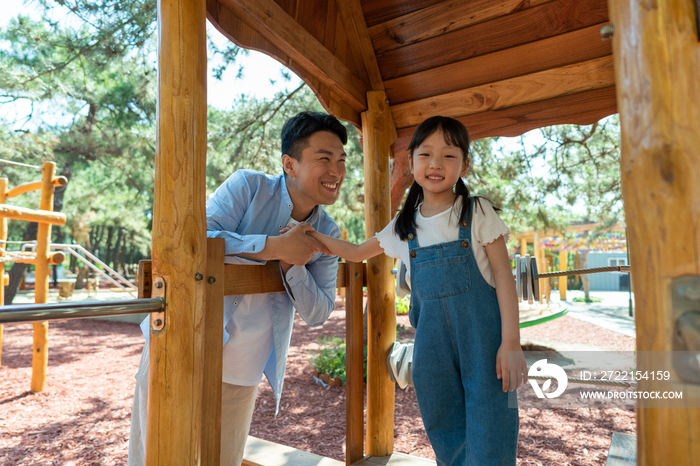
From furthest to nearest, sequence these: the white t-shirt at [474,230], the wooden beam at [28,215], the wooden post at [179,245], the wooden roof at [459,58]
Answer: the wooden beam at [28,215] < the wooden roof at [459,58] < the white t-shirt at [474,230] < the wooden post at [179,245]

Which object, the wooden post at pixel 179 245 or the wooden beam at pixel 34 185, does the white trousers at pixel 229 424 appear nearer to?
the wooden post at pixel 179 245

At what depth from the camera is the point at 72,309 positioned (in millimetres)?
979

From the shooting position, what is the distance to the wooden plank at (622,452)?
6.91ft

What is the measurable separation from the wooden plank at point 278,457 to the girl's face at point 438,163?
1.66 meters

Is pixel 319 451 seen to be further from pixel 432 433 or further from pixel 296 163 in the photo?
pixel 296 163

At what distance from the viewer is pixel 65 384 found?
5074 mm

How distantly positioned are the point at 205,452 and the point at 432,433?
0.73m

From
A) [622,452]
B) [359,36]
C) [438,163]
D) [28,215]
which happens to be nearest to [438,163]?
[438,163]

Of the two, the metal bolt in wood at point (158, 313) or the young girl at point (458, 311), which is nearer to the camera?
the metal bolt in wood at point (158, 313)

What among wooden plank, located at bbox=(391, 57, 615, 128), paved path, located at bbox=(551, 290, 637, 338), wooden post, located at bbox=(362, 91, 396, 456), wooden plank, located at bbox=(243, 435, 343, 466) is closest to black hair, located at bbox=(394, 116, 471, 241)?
wooden post, located at bbox=(362, 91, 396, 456)

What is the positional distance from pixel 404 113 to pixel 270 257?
5.29 ft

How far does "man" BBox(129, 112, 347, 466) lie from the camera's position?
59.5 inches

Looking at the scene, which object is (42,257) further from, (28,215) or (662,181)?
(662,181)

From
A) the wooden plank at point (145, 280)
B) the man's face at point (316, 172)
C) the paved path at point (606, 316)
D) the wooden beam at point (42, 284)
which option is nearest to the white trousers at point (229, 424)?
the wooden plank at point (145, 280)
